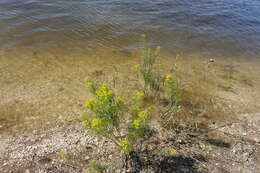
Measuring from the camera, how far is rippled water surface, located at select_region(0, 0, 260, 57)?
956 cm

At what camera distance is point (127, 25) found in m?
10.9

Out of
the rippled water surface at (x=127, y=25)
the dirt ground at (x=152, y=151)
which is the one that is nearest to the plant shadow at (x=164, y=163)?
the dirt ground at (x=152, y=151)

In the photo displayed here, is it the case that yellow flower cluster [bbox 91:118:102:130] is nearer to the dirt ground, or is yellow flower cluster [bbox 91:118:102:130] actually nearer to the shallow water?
the dirt ground

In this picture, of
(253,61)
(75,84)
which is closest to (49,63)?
(75,84)

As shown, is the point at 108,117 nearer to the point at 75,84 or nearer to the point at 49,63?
the point at 75,84

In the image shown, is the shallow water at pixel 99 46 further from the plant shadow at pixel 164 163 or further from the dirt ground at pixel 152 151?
the plant shadow at pixel 164 163

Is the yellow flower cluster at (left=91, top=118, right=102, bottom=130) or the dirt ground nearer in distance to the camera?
the yellow flower cluster at (left=91, top=118, right=102, bottom=130)

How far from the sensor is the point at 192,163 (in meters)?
4.65

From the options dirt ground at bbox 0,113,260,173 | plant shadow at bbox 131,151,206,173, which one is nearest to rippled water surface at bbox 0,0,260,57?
dirt ground at bbox 0,113,260,173

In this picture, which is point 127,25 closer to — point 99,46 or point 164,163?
point 99,46

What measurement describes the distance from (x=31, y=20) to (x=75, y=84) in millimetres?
5496

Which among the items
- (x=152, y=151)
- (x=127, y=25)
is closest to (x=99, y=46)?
(x=127, y=25)

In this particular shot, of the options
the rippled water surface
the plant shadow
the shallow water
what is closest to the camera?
the plant shadow

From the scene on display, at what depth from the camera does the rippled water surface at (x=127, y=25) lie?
956 centimetres
